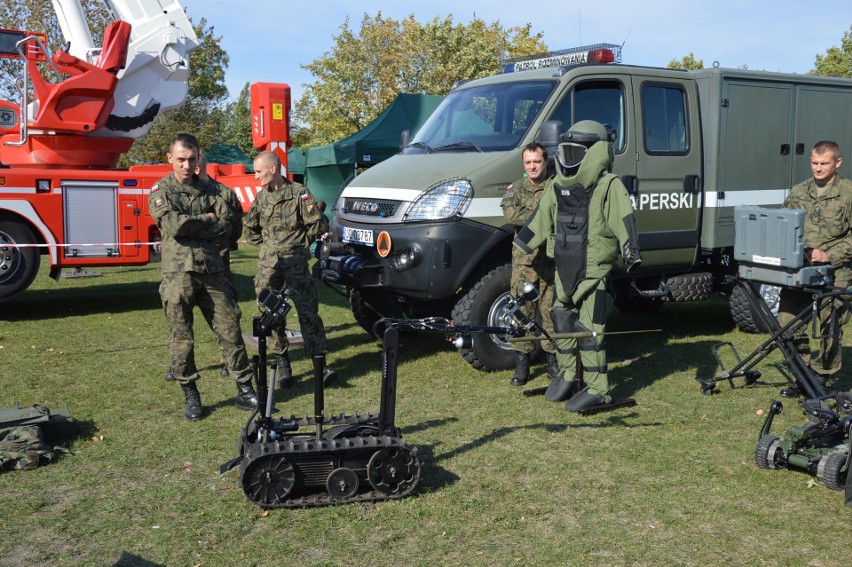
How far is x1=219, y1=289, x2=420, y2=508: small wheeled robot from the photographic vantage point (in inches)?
175

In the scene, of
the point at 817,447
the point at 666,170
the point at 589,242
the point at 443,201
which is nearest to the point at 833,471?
the point at 817,447

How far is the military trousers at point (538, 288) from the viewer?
7051mm

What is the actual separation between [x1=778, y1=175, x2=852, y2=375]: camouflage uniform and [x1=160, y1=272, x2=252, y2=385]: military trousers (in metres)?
4.25

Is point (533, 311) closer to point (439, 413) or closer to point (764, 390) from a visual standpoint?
point (439, 413)

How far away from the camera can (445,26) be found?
109ft

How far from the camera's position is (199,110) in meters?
34.7

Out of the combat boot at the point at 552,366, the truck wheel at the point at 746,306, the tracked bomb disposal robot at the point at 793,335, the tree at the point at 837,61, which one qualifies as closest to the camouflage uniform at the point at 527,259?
the combat boot at the point at 552,366

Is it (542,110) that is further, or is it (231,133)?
(231,133)

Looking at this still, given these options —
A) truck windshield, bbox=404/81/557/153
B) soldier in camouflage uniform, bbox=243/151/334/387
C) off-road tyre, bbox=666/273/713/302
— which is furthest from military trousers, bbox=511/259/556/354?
off-road tyre, bbox=666/273/713/302

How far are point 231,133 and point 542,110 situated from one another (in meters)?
51.8

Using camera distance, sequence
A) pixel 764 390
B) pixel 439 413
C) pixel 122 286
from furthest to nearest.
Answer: pixel 122 286 < pixel 764 390 < pixel 439 413

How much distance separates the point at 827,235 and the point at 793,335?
0.89 meters

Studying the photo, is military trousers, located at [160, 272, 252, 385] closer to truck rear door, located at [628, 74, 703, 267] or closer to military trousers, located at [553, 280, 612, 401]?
military trousers, located at [553, 280, 612, 401]

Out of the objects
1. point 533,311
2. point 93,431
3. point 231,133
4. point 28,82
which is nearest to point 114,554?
point 93,431
